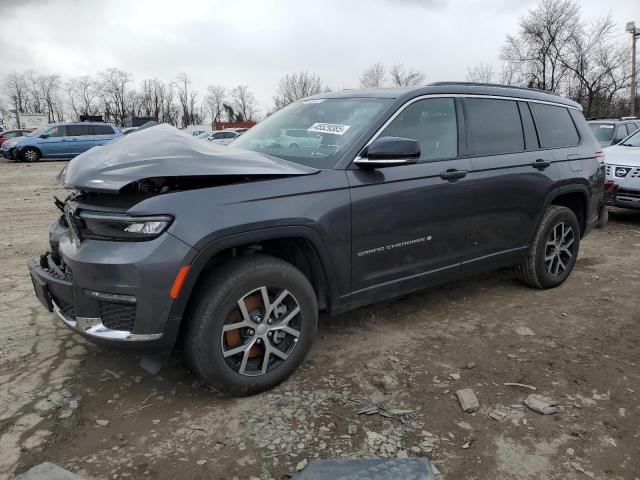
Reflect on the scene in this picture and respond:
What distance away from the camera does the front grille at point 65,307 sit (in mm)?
2699

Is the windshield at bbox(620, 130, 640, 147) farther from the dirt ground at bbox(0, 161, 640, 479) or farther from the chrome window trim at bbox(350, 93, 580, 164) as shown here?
the dirt ground at bbox(0, 161, 640, 479)

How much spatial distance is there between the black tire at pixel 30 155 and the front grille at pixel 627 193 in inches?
888

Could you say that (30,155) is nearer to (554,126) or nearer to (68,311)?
(68,311)

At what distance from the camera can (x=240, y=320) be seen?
2.79 meters

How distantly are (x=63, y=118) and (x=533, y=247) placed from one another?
92701 mm

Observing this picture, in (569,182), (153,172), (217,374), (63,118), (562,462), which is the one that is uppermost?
(63,118)

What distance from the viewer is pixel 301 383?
306 centimetres

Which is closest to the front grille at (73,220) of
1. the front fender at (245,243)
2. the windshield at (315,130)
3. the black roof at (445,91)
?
the front fender at (245,243)

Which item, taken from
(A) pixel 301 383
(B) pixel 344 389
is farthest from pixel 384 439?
(A) pixel 301 383

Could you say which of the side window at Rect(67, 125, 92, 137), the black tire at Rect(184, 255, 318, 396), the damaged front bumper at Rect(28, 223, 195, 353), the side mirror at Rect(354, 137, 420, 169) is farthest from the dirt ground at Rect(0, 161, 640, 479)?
the side window at Rect(67, 125, 92, 137)

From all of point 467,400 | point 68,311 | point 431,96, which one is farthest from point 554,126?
point 68,311

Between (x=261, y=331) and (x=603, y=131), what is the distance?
11686mm

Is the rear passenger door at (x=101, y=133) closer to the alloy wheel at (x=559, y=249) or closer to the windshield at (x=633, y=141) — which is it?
the windshield at (x=633, y=141)

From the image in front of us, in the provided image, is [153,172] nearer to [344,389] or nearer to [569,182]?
[344,389]
